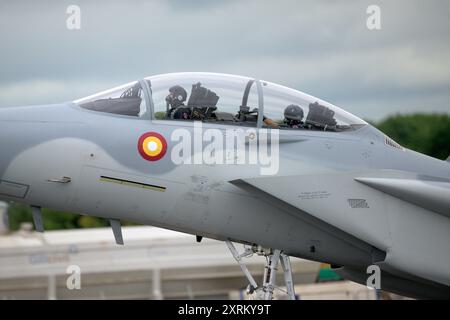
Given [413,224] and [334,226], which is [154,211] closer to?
[334,226]

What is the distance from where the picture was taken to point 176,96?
10.2 m

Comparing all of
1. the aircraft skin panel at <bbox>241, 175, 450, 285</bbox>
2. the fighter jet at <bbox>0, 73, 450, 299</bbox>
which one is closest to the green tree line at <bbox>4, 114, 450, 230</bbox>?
the fighter jet at <bbox>0, 73, 450, 299</bbox>

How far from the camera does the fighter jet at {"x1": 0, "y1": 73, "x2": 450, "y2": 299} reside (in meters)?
9.67

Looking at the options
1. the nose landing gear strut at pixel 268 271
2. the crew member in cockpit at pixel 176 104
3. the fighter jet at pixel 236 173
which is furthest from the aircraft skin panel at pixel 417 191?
the crew member in cockpit at pixel 176 104

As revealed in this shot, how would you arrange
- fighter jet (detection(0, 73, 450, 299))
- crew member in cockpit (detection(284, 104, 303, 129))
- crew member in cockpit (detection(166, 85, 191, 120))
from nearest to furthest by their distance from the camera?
fighter jet (detection(0, 73, 450, 299)) < crew member in cockpit (detection(166, 85, 191, 120)) < crew member in cockpit (detection(284, 104, 303, 129))

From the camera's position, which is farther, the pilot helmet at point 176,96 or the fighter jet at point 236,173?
the pilot helmet at point 176,96

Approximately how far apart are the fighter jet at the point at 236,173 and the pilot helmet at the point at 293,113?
0.05ft

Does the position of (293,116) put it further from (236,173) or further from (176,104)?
(176,104)

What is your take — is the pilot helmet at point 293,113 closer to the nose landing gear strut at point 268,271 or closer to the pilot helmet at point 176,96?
the pilot helmet at point 176,96

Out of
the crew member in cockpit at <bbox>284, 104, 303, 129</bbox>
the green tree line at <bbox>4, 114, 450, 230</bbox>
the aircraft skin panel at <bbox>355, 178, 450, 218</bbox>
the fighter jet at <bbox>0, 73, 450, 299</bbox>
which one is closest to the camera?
the fighter jet at <bbox>0, 73, 450, 299</bbox>

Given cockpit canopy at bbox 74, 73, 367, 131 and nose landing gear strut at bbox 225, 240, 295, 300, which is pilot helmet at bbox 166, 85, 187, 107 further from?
nose landing gear strut at bbox 225, 240, 295, 300

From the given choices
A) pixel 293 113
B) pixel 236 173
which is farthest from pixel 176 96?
pixel 293 113

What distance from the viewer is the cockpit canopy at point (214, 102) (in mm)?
10141
